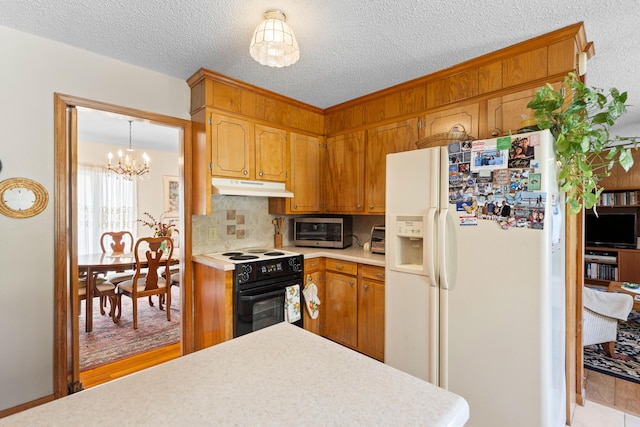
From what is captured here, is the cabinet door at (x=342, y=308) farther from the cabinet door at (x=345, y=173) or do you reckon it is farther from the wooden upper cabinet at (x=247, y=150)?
the wooden upper cabinet at (x=247, y=150)

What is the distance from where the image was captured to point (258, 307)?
8.05 feet

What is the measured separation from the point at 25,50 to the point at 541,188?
312cm

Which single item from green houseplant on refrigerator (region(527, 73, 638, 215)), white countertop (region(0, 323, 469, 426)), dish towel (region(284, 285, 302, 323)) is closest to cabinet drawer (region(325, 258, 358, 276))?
dish towel (region(284, 285, 302, 323))

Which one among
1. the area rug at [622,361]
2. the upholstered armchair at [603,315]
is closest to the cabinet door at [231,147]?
the upholstered armchair at [603,315]

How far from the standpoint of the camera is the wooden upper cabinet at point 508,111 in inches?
80.7

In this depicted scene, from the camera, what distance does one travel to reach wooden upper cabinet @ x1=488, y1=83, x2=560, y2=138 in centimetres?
205

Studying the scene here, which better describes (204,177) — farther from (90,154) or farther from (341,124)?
(90,154)

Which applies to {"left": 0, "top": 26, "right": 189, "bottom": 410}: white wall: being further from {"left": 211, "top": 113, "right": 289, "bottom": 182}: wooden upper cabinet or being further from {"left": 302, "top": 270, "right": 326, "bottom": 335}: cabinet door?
{"left": 302, "top": 270, "right": 326, "bottom": 335}: cabinet door

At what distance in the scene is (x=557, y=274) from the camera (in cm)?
174

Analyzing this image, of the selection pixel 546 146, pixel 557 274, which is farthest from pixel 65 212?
pixel 557 274

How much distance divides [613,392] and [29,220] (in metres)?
4.28

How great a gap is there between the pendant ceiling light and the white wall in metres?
1.38

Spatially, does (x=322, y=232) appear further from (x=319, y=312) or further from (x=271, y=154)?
(x=271, y=154)

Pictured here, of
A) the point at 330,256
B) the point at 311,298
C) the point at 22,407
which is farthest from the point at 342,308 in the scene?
the point at 22,407
